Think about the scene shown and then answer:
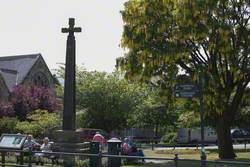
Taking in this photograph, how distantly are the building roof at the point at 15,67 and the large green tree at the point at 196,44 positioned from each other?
1824 inches

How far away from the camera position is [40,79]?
277ft

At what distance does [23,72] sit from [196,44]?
2064 inches

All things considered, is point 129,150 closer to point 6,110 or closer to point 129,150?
point 129,150

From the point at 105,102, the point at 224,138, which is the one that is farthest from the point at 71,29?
the point at 105,102

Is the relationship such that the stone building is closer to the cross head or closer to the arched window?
the arched window

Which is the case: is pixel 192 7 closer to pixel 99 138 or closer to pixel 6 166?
pixel 99 138

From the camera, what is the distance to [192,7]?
31.1m

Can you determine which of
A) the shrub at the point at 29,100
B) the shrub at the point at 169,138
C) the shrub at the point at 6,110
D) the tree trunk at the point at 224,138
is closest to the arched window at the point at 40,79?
the shrub at the point at 29,100

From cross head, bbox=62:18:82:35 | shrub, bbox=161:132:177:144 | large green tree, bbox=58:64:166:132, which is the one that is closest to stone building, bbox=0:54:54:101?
large green tree, bbox=58:64:166:132

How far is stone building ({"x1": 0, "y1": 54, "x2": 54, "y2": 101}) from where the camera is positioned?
76988 mm

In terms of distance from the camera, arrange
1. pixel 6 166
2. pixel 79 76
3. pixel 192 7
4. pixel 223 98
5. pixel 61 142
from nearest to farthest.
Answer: pixel 6 166, pixel 61 142, pixel 192 7, pixel 223 98, pixel 79 76

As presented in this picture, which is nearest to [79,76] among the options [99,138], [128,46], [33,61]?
[33,61]

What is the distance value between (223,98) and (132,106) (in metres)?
24.1

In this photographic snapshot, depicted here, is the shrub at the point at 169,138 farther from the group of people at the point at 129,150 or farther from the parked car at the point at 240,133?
the group of people at the point at 129,150
